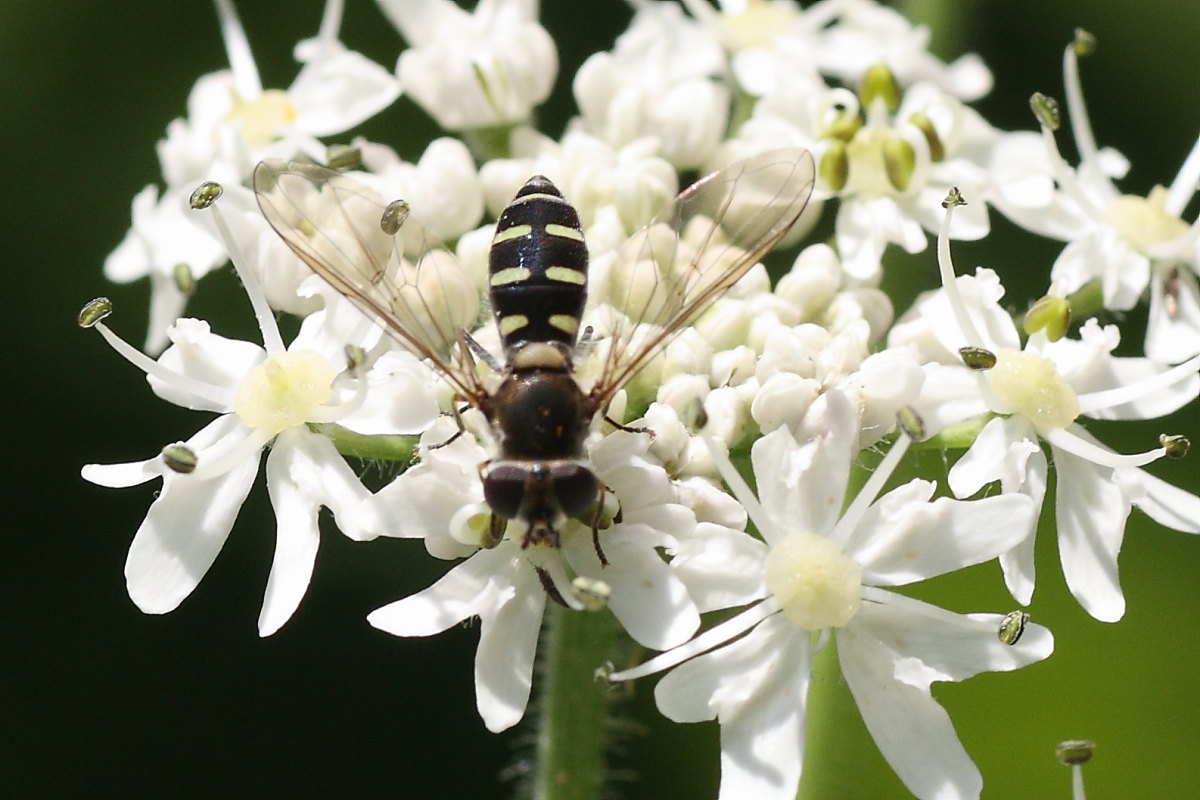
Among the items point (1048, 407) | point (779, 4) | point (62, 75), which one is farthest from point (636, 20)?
point (1048, 407)

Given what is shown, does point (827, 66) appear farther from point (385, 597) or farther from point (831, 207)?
point (385, 597)

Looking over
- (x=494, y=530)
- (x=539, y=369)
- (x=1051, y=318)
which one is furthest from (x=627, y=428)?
(x=1051, y=318)

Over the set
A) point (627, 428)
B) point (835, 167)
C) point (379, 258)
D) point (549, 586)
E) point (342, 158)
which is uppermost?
point (835, 167)

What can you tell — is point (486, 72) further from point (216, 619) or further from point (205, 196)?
point (216, 619)

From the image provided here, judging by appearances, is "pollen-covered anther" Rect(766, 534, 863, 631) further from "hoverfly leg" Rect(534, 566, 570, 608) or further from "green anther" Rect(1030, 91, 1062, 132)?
"green anther" Rect(1030, 91, 1062, 132)

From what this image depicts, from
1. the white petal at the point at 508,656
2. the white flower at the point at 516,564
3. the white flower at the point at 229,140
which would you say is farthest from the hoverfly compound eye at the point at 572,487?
the white flower at the point at 229,140

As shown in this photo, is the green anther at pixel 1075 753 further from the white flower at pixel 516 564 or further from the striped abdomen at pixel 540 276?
the striped abdomen at pixel 540 276
